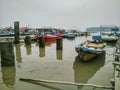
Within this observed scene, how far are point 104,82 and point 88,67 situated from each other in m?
2.78

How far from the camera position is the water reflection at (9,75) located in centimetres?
754

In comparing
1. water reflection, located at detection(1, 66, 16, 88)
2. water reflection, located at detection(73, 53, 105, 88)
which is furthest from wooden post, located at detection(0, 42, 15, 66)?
water reflection, located at detection(73, 53, 105, 88)

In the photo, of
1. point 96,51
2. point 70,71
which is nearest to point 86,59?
point 96,51

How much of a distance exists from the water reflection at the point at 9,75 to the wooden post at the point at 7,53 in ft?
1.16

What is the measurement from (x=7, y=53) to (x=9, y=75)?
5.05ft

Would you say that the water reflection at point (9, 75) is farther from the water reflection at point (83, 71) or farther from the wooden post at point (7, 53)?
the water reflection at point (83, 71)

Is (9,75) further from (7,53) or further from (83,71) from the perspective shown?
(83,71)

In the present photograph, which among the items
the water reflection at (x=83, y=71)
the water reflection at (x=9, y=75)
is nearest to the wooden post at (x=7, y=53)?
the water reflection at (x=9, y=75)

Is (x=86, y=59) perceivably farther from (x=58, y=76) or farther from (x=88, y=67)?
(x=58, y=76)

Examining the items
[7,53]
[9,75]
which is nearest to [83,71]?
→ [9,75]

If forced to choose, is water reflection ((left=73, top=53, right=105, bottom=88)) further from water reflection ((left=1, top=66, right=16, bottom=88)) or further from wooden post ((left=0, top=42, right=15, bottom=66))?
wooden post ((left=0, top=42, right=15, bottom=66))

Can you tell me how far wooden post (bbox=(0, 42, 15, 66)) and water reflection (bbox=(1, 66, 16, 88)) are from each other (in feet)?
1.16

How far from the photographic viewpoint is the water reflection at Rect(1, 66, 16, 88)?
754cm

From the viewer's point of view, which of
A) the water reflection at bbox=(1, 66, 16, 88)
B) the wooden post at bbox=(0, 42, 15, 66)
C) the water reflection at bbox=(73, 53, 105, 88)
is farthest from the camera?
the wooden post at bbox=(0, 42, 15, 66)
